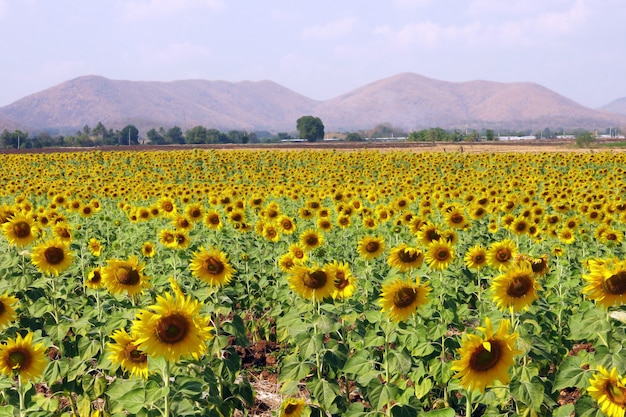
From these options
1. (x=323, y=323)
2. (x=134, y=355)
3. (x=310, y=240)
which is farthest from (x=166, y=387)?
(x=310, y=240)

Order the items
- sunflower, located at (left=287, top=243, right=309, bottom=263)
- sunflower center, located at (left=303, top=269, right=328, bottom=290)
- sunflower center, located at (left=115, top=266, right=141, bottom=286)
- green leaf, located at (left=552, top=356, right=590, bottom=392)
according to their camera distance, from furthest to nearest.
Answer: sunflower, located at (left=287, top=243, right=309, bottom=263), sunflower center, located at (left=303, top=269, right=328, bottom=290), sunflower center, located at (left=115, top=266, right=141, bottom=286), green leaf, located at (left=552, top=356, right=590, bottom=392)

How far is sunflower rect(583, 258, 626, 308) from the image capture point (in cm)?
405

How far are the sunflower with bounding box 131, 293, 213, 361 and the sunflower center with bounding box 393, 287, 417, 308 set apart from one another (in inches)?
67.0

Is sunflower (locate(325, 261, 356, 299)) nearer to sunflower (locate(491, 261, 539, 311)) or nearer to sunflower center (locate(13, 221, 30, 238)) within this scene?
sunflower (locate(491, 261, 539, 311))

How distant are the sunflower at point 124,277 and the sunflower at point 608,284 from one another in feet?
11.2

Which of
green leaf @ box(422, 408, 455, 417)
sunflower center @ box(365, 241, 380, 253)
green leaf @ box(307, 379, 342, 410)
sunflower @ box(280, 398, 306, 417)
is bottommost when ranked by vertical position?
green leaf @ box(307, 379, 342, 410)

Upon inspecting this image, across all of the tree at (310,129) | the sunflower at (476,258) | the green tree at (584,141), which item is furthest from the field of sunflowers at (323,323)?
the tree at (310,129)

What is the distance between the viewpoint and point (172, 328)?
10.3 feet

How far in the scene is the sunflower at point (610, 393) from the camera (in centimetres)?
302

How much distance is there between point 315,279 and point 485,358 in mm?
1892

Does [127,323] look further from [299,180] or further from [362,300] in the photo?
[299,180]

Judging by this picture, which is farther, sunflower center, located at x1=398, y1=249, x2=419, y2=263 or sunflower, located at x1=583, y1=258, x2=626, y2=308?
sunflower center, located at x1=398, y1=249, x2=419, y2=263

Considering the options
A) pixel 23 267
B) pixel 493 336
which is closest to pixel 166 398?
pixel 493 336

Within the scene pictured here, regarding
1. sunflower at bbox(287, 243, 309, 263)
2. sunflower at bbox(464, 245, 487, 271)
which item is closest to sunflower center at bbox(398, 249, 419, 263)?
sunflower at bbox(464, 245, 487, 271)
